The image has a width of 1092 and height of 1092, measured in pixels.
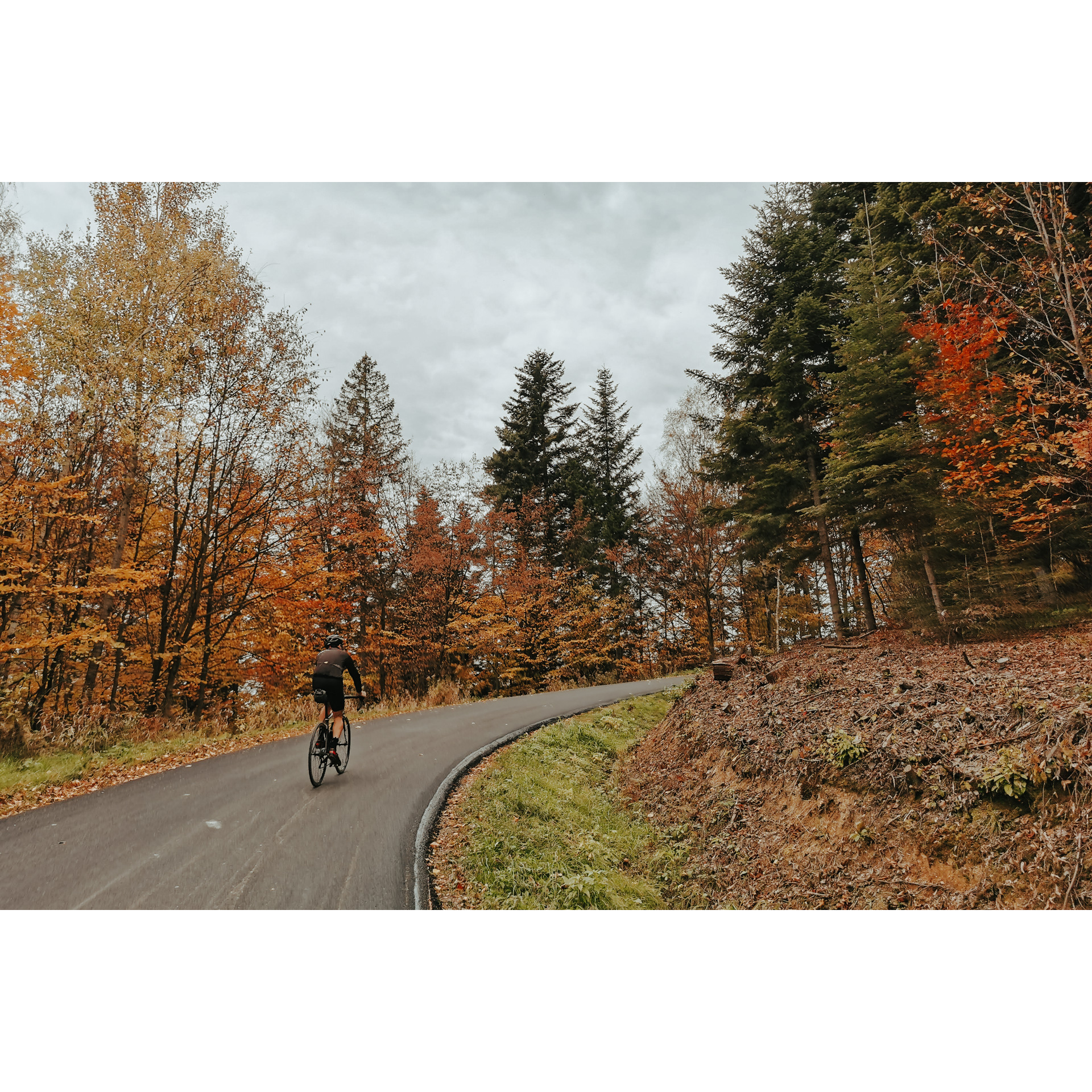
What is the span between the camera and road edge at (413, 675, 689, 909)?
13.9 ft

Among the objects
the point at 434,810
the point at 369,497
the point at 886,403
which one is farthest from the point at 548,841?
the point at 369,497

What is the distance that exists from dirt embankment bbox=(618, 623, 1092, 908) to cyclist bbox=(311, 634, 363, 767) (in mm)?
4340

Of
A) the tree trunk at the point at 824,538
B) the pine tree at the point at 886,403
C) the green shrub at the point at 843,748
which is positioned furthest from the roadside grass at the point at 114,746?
the tree trunk at the point at 824,538

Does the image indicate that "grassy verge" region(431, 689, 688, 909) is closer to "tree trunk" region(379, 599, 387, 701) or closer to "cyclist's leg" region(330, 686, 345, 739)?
"cyclist's leg" region(330, 686, 345, 739)

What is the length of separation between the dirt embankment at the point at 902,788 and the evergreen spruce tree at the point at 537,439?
55.5 feet

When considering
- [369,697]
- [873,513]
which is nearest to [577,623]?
[369,697]

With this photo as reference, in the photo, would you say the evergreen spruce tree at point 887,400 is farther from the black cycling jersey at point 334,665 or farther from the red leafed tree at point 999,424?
the black cycling jersey at point 334,665

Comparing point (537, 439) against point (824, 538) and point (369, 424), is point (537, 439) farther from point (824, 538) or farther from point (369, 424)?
point (824, 538)

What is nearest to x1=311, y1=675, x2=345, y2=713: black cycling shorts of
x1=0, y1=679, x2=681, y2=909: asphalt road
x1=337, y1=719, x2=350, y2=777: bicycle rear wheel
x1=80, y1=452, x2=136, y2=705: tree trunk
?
x1=337, y1=719, x2=350, y2=777: bicycle rear wheel

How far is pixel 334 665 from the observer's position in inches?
278

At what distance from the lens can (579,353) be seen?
1499 centimetres

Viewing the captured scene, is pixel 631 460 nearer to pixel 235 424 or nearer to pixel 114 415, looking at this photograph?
pixel 235 424

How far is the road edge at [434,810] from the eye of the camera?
4.25 m

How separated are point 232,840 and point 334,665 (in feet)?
8.01
